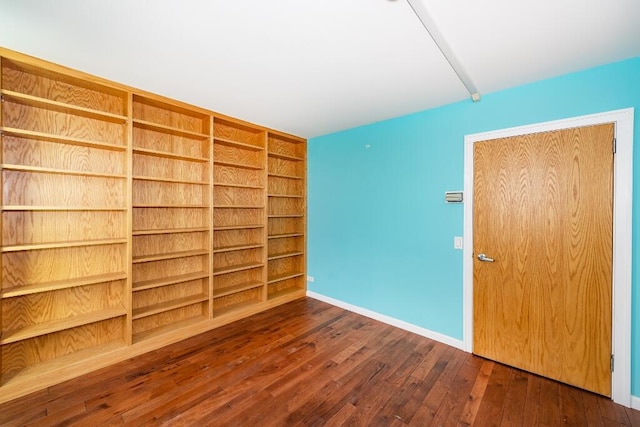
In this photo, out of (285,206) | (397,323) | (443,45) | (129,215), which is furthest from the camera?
(285,206)

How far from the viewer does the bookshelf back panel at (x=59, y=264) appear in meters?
2.06

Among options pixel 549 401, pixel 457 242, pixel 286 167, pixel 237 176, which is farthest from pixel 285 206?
pixel 549 401

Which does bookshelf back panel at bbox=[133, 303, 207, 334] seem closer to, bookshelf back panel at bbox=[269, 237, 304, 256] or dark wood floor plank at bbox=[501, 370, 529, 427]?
bookshelf back panel at bbox=[269, 237, 304, 256]

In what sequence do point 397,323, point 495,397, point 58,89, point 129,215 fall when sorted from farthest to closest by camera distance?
point 397,323 < point 129,215 < point 58,89 < point 495,397

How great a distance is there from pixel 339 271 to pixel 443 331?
146cm

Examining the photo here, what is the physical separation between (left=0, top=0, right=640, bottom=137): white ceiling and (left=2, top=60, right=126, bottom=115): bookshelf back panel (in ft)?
0.92

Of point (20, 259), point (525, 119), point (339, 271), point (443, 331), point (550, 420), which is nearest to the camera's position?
point (550, 420)

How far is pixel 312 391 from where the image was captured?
1.99 metres

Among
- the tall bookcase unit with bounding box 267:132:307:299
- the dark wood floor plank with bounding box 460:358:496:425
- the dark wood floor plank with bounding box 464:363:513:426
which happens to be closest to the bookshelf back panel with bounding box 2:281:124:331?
the tall bookcase unit with bounding box 267:132:307:299

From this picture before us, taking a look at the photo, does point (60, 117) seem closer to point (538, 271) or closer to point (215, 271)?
point (215, 271)

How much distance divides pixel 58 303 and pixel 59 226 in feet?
2.19

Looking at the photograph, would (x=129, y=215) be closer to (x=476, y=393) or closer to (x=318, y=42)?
(x=318, y=42)

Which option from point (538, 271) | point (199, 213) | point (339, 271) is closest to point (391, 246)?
point (339, 271)

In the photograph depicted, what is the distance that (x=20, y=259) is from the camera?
209 centimetres
